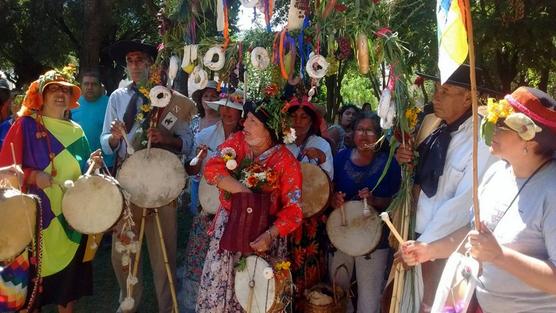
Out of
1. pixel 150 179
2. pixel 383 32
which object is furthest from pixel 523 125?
pixel 150 179

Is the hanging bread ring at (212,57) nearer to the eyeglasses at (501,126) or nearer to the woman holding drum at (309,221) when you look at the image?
the woman holding drum at (309,221)

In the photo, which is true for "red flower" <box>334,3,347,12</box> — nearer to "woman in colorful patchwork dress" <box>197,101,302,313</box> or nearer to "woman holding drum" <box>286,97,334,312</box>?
"woman in colorful patchwork dress" <box>197,101,302,313</box>

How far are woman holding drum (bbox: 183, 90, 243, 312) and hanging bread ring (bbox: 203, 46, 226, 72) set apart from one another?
1.50 ft

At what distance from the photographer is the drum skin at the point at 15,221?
11.6 ft

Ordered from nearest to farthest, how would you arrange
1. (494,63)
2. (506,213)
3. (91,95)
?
(506,213) < (91,95) < (494,63)

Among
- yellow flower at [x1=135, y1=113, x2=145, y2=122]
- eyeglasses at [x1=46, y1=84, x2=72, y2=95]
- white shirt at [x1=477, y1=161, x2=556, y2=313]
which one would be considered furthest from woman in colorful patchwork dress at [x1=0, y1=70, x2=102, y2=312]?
white shirt at [x1=477, y1=161, x2=556, y2=313]

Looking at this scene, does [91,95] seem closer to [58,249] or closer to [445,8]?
[58,249]

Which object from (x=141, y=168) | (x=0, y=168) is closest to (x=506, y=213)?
(x=141, y=168)

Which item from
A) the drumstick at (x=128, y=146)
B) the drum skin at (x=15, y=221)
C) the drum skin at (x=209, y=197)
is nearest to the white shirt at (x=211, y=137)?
the drum skin at (x=209, y=197)

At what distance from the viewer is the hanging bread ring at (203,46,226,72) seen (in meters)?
3.85

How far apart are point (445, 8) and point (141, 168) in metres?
2.64

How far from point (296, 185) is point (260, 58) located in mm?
907

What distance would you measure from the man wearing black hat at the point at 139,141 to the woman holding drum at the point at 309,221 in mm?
977

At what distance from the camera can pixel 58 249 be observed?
420 centimetres
